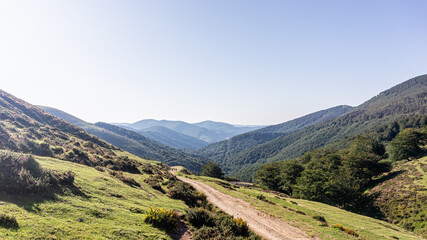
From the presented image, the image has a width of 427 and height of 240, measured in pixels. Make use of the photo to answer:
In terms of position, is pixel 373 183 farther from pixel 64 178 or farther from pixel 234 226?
pixel 64 178

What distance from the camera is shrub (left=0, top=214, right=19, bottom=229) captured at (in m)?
7.62

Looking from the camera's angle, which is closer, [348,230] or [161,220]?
[161,220]

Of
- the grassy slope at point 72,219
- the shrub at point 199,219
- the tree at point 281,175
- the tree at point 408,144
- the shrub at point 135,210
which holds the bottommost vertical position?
the tree at point 281,175

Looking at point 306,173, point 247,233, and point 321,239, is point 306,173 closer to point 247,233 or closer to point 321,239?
point 321,239

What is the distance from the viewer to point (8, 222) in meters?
7.77

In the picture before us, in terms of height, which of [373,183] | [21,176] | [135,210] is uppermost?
[21,176]

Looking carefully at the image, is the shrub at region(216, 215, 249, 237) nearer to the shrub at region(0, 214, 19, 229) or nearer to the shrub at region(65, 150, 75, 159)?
the shrub at region(0, 214, 19, 229)

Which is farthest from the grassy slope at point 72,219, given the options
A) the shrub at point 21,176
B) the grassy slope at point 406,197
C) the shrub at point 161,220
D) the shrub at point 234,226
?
the grassy slope at point 406,197

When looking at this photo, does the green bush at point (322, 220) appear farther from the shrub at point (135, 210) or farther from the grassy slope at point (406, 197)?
the grassy slope at point (406, 197)

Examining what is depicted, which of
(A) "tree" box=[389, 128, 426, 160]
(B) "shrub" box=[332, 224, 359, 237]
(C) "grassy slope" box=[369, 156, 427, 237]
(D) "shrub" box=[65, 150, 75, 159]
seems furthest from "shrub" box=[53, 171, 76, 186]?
(A) "tree" box=[389, 128, 426, 160]

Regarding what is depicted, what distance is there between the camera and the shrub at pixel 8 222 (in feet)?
25.0

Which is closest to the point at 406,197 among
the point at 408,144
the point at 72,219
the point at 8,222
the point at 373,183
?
the point at 373,183

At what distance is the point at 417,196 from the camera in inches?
1606

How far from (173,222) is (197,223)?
3.18m
